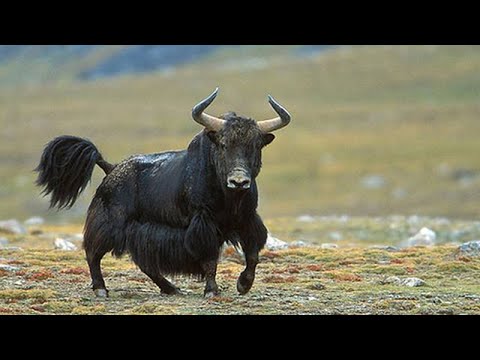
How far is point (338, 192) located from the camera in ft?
266

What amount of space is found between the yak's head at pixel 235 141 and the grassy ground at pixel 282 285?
2.00m

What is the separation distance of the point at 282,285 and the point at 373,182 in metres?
67.2

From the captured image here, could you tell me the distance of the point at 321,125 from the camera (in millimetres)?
120438

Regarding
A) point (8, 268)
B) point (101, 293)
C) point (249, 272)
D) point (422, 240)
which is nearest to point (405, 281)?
point (249, 272)

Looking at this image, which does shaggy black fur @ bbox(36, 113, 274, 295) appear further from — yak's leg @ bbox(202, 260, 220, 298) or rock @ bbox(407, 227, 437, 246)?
rock @ bbox(407, 227, 437, 246)

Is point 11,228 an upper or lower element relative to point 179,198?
upper

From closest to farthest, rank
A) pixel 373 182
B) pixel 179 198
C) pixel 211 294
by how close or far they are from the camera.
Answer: pixel 211 294
pixel 179 198
pixel 373 182

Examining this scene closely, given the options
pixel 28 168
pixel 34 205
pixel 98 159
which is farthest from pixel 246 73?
pixel 98 159

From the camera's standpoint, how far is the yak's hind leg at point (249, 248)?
15.2 metres

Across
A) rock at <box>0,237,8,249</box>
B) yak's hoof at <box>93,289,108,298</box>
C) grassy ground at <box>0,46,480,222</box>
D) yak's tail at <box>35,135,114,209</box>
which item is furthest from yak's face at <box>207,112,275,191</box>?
grassy ground at <box>0,46,480,222</box>

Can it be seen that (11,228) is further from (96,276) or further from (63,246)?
(96,276)

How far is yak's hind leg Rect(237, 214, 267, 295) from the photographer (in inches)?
600

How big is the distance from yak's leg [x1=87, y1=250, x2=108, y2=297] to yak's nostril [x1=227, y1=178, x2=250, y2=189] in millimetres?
3223

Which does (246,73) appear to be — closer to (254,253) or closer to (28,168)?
(28,168)
